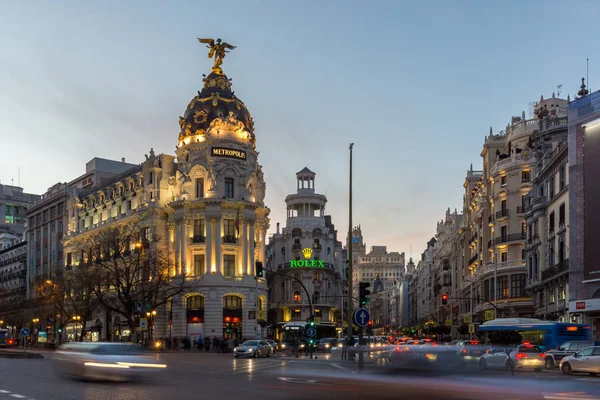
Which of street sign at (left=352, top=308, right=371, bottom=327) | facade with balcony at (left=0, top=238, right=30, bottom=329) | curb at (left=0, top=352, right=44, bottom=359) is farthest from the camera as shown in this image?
facade with balcony at (left=0, top=238, right=30, bottom=329)

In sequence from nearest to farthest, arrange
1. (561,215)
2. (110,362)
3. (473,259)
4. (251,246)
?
(110,362) < (561,215) < (251,246) < (473,259)

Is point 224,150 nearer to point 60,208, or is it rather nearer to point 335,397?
point 60,208

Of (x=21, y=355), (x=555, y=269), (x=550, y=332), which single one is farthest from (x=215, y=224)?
(x=550, y=332)

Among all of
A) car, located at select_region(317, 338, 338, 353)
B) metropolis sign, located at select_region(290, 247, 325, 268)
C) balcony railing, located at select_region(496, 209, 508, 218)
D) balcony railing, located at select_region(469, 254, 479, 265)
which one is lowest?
car, located at select_region(317, 338, 338, 353)

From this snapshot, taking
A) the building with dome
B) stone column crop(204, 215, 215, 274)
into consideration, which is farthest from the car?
stone column crop(204, 215, 215, 274)

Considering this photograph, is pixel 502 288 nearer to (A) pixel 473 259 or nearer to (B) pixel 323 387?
(A) pixel 473 259

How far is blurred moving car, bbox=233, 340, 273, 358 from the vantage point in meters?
54.0

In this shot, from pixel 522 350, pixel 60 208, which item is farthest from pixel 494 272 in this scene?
pixel 60 208

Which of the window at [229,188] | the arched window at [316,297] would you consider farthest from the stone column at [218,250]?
the arched window at [316,297]

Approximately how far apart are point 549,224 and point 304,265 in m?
62.8

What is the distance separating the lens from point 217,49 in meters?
88.0

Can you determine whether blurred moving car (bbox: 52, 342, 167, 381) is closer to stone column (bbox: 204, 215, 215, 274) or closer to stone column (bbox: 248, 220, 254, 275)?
stone column (bbox: 204, 215, 215, 274)

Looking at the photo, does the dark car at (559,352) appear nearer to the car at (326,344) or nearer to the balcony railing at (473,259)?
the car at (326,344)

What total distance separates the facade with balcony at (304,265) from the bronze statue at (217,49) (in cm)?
4030
